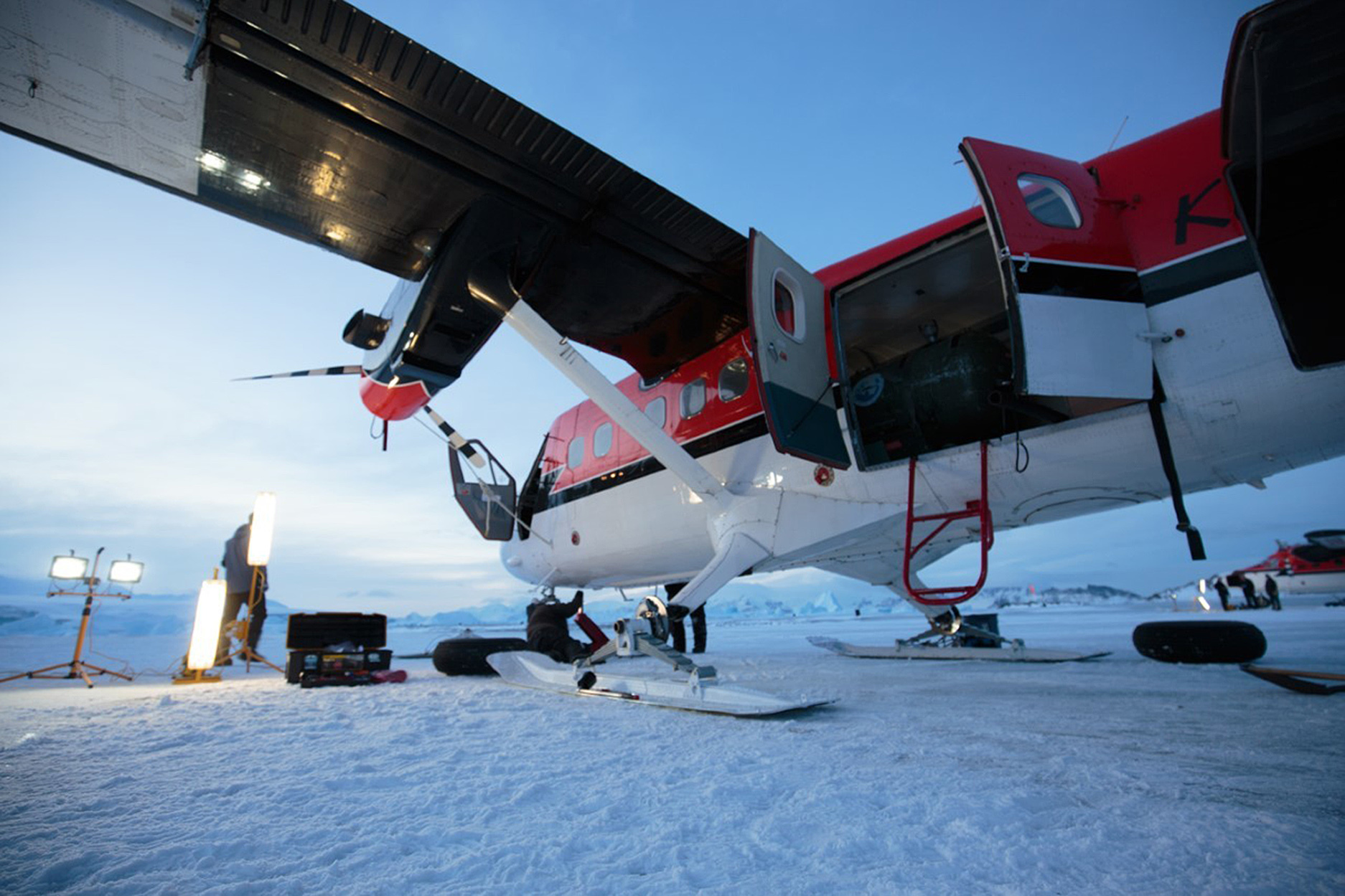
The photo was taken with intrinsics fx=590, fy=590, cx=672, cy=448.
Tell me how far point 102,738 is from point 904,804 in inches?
176

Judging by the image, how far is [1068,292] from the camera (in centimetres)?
366

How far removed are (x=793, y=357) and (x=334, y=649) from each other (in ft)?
20.1

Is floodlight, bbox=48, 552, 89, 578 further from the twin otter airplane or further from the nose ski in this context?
the nose ski

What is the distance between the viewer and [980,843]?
5.75 feet

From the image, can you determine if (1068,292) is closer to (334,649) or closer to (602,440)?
(602,440)

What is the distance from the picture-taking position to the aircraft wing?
3.58 m

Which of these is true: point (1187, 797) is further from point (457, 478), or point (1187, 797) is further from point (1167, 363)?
point (457, 478)

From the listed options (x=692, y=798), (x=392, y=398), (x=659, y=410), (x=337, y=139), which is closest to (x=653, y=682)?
(x=692, y=798)

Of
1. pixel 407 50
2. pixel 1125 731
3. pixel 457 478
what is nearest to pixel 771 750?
pixel 1125 731

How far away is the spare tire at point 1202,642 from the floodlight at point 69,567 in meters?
12.7

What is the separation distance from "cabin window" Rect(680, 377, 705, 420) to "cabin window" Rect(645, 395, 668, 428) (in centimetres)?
31

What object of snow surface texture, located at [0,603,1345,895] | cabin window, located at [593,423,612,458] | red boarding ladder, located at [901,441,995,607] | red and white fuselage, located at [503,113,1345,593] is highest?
cabin window, located at [593,423,612,458]

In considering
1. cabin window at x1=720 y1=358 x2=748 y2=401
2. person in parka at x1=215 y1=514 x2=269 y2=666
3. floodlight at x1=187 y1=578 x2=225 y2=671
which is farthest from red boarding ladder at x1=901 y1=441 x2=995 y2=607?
person in parka at x1=215 y1=514 x2=269 y2=666

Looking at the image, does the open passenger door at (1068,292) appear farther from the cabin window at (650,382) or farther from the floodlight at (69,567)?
the floodlight at (69,567)
